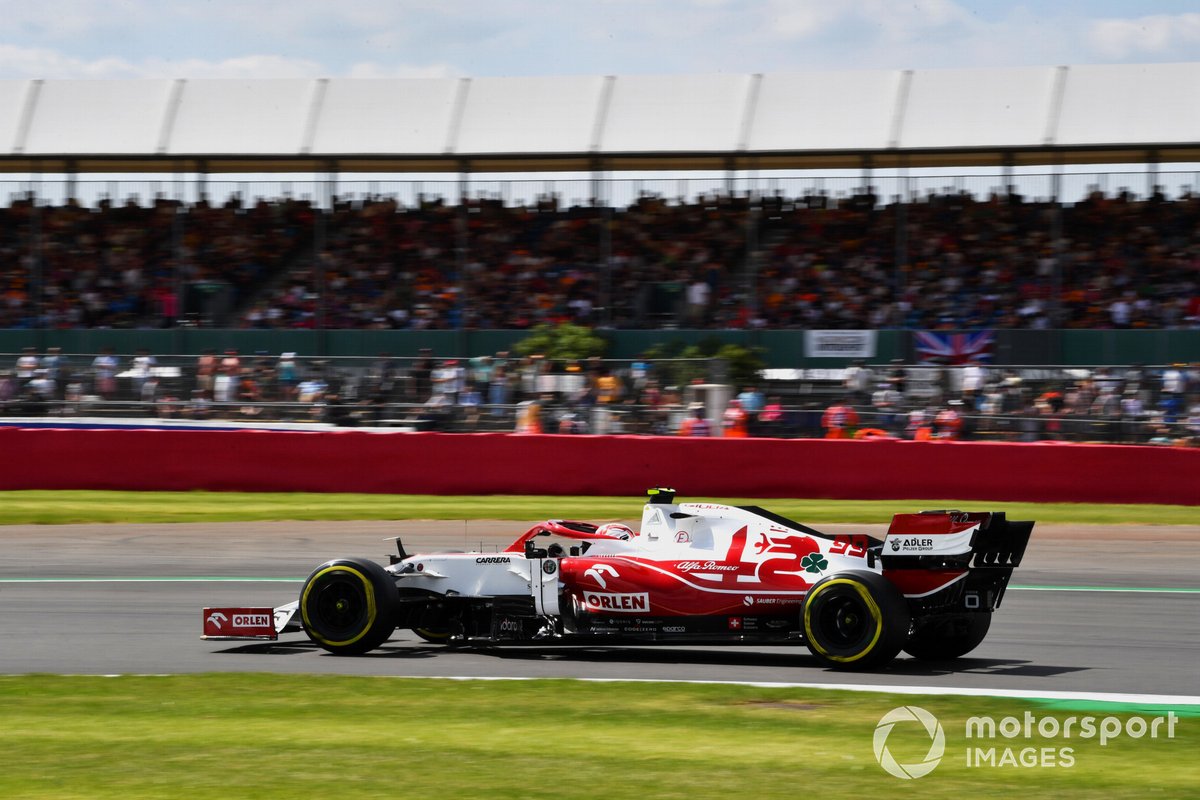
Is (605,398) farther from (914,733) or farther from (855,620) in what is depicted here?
(914,733)

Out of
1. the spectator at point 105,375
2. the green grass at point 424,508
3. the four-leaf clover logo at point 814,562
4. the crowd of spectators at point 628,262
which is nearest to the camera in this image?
the four-leaf clover logo at point 814,562

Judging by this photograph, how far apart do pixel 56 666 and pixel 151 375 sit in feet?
47.1

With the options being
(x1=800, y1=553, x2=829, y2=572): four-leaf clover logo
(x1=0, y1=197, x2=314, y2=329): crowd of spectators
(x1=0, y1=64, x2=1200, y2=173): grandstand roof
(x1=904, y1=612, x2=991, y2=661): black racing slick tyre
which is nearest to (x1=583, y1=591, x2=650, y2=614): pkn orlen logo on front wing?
(x1=800, y1=553, x2=829, y2=572): four-leaf clover logo

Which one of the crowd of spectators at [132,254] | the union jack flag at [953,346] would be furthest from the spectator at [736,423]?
the crowd of spectators at [132,254]

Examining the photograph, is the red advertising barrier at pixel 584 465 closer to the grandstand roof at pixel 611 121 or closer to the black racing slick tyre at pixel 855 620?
the grandstand roof at pixel 611 121

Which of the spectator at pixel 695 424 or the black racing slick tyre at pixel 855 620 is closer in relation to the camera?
the black racing slick tyre at pixel 855 620

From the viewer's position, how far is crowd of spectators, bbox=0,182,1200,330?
2808 centimetres

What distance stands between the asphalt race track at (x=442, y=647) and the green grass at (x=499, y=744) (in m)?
0.72

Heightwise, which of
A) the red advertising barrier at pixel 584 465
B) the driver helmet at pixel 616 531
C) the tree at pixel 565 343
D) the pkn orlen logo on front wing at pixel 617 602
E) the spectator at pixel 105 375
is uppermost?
the tree at pixel 565 343

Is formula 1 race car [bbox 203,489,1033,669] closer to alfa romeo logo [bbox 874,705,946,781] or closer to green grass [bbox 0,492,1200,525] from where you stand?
alfa romeo logo [bbox 874,705,946,781]

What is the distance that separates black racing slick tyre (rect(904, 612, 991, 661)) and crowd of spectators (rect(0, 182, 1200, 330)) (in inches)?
725

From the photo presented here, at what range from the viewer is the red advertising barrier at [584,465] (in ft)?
66.9

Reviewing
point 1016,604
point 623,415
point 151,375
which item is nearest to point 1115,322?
point 623,415

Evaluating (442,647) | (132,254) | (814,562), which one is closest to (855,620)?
(814,562)
